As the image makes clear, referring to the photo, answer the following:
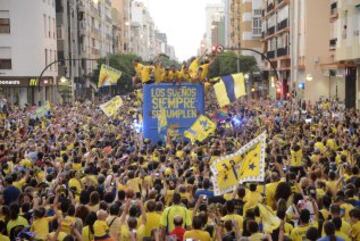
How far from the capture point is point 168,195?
11.3m

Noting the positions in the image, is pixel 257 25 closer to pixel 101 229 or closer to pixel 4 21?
pixel 4 21

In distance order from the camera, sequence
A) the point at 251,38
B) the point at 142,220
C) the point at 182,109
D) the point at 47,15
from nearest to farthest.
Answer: the point at 142,220, the point at 182,109, the point at 47,15, the point at 251,38

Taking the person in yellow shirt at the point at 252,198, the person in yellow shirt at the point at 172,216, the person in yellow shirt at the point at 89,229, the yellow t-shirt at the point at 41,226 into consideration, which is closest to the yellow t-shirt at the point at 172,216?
the person in yellow shirt at the point at 172,216

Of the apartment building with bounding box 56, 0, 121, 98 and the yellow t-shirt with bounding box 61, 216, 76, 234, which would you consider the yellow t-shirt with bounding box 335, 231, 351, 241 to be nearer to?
the yellow t-shirt with bounding box 61, 216, 76, 234

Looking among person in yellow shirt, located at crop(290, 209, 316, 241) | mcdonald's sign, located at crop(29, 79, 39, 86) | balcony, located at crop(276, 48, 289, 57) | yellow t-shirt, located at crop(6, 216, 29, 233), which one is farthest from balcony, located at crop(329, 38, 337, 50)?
yellow t-shirt, located at crop(6, 216, 29, 233)

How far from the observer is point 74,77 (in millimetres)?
69562

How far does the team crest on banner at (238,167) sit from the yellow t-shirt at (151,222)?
1.18 m

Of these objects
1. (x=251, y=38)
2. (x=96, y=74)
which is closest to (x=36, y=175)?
(x=96, y=74)

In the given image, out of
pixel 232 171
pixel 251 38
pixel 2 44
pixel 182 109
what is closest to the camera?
pixel 232 171

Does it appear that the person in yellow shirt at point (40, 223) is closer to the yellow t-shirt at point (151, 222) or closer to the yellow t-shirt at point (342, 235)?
the yellow t-shirt at point (151, 222)

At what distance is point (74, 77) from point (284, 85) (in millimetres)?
21747

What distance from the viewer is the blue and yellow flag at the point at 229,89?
82.9 ft

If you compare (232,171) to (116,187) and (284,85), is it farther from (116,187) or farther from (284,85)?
(284,85)

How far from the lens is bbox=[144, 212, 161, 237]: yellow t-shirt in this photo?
30.9ft
